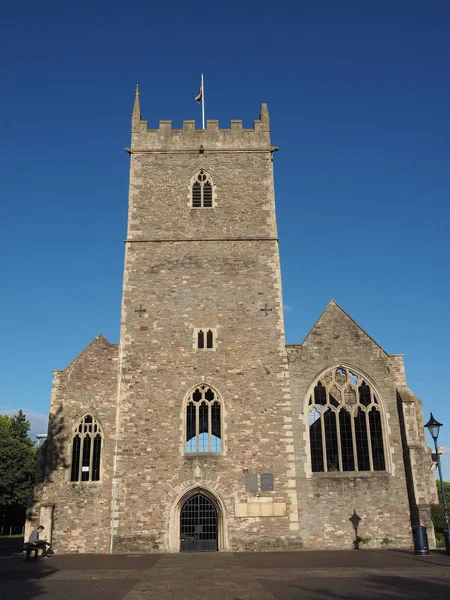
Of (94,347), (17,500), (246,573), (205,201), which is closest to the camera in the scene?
(246,573)

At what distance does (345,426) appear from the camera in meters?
22.2

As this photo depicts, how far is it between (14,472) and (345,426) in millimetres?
28339

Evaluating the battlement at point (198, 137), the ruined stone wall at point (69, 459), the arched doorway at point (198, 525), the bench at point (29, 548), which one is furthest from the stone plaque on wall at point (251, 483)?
the battlement at point (198, 137)

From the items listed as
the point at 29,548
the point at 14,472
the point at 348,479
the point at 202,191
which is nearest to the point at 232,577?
the point at 348,479

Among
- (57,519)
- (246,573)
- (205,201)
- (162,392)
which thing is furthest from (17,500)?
(246,573)

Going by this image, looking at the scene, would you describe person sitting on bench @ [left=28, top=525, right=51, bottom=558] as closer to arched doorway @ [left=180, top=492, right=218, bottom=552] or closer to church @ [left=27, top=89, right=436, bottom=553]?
church @ [left=27, top=89, right=436, bottom=553]

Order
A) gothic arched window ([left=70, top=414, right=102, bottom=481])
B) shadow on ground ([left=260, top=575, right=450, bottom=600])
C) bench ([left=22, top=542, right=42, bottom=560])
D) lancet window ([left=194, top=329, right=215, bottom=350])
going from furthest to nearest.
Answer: lancet window ([left=194, top=329, right=215, bottom=350]) → gothic arched window ([left=70, top=414, right=102, bottom=481]) → bench ([left=22, top=542, right=42, bottom=560]) → shadow on ground ([left=260, top=575, right=450, bottom=600])

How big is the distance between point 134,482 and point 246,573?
7497mm

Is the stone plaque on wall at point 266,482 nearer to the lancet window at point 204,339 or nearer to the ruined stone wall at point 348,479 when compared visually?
the ruined stone wall at point 348,479

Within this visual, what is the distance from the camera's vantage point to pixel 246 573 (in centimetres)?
1420

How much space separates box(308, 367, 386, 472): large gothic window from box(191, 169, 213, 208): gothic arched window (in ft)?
32.2

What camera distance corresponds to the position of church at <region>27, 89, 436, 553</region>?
20.4 m

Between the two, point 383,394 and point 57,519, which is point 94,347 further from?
point 383,394

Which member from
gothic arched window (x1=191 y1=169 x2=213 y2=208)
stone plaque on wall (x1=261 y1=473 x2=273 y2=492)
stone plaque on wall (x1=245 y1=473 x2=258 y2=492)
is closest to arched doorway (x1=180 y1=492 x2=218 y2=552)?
stone plaque on wall (x1=245 y1=473 x2=258 y2=492)
